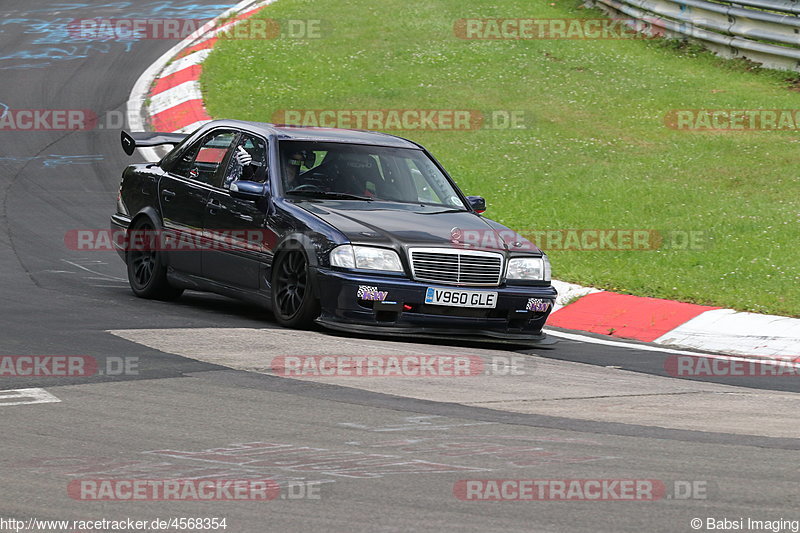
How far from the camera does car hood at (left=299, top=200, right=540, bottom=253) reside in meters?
8.93

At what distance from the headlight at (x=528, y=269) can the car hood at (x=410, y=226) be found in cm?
9

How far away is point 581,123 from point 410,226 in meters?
9.66

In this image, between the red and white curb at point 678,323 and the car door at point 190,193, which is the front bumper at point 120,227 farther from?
the red and white curb at point 678,323

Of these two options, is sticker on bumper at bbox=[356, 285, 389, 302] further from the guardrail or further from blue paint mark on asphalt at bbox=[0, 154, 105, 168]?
the guardrail

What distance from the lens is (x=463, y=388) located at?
737 cm

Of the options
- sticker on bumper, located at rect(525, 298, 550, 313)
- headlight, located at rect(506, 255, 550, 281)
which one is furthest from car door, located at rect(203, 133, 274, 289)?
sticker on bumper, located at rect(525, 298, 550, 313)

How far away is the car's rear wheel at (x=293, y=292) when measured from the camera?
29.3ft

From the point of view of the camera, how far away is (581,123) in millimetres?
18312

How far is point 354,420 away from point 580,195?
8717 mm

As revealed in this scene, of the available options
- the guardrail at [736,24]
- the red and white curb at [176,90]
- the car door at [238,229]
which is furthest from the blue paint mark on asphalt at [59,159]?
the guardrail at [736,24]

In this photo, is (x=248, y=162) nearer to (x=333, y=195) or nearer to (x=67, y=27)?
(x=333, y=195)

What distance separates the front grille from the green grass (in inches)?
97.2

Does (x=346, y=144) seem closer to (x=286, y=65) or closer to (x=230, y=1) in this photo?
(x=286, y=65)

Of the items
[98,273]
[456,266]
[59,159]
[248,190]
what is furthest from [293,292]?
[59,159]
